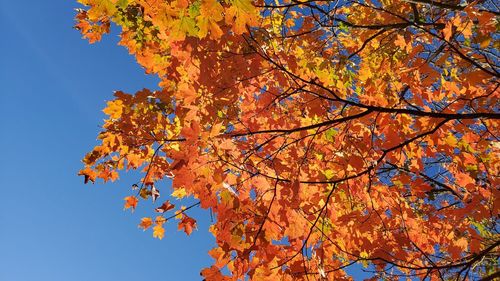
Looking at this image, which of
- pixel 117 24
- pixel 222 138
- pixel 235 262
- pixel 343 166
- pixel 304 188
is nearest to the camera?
pixel 222 138

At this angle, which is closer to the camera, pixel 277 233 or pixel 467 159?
pixel 277 233

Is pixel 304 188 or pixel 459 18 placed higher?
pixel 459 18

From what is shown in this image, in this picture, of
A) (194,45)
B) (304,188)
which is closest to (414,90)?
(304,188)

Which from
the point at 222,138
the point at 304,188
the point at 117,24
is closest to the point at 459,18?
the point at 304,188

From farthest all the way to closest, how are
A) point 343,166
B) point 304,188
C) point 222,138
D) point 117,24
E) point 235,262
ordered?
point 117,24, point 304,188, point 343,166, point 235,262, point 222,138

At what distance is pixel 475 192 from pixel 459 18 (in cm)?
217

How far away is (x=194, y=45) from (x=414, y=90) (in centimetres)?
275

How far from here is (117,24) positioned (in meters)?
4.75

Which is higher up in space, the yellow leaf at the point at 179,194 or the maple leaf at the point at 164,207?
the yellow leaf at the point at 179,194

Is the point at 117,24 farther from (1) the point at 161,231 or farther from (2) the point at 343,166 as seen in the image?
(2) the point at 343,166

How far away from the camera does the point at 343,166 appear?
13.7ft

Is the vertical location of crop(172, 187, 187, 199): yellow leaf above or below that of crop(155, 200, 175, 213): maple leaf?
above

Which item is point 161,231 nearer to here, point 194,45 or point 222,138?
point 222,138

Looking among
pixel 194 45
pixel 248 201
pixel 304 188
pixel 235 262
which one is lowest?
pixel 235 262
